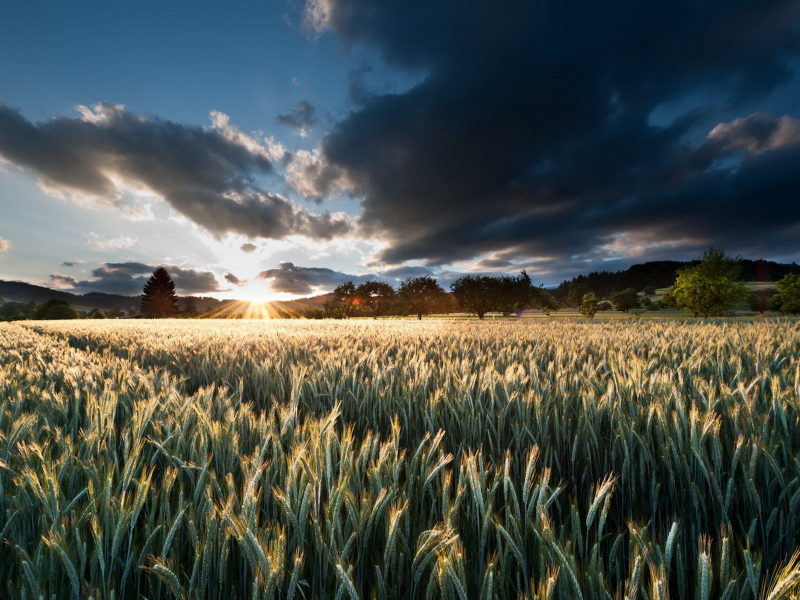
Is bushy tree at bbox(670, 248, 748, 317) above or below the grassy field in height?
above

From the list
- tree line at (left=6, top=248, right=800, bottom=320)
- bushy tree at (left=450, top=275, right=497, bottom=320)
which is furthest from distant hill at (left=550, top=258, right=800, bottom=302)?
bushy tree at (left=450, top=275, right=497, bottom=320)

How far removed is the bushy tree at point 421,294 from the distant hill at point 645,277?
6003 cm

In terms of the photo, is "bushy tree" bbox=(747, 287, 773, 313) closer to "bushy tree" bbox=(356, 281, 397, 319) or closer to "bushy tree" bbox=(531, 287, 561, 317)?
"bushy tree" bbox=(531, 287, 561, 317)

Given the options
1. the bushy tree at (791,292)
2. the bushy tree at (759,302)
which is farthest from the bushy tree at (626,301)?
the bushy tree at (791,292)

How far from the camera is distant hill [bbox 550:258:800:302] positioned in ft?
386

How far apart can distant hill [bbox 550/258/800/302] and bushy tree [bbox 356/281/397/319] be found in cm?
7077

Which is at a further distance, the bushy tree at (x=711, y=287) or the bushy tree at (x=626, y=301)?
the bushy tree at (x=626, y=301)

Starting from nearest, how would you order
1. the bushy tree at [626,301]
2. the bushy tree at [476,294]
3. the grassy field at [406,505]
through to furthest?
the grassy field at [406,505] → the bushy tree at [476,294] → the bushy tree at [626,301]

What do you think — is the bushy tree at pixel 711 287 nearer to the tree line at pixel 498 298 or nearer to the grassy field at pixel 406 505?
the tree line at pixel 498 298

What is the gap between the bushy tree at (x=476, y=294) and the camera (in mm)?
58469

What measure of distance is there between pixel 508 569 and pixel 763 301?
301 ft

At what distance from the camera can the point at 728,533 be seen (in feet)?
3.58

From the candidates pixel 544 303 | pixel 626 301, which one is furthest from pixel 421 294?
pixel 626 301

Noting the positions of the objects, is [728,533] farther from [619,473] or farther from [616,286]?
[616,286]
